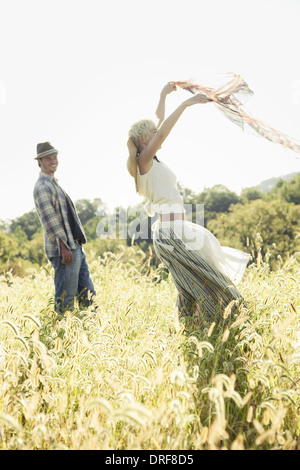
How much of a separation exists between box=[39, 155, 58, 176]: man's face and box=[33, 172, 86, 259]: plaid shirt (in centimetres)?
7

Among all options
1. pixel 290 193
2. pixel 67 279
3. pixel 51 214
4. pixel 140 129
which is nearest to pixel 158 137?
pixel 140 129

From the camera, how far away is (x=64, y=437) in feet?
7.02

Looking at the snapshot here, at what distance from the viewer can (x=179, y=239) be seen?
3.98m

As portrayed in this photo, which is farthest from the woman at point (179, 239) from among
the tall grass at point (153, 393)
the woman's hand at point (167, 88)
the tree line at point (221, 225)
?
the tree line at point (221, 225)

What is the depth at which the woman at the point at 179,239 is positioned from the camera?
3.89 m

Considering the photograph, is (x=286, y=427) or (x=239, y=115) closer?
(x=286, y=427)

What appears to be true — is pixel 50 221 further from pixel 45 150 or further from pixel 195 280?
pixel 195 280

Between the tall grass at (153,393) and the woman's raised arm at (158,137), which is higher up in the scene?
the woman's raised arm at (158,137)

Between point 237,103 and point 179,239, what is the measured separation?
160 centimetres

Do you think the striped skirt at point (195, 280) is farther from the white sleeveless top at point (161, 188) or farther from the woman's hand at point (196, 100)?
the woman's hand at point (196, 100)

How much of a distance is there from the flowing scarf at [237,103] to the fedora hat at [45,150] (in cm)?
161

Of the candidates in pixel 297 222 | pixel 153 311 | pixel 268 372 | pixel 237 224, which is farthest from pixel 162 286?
pixel 237 224
